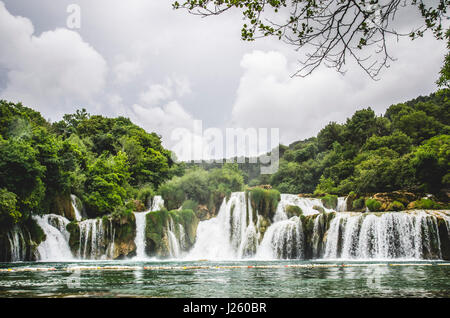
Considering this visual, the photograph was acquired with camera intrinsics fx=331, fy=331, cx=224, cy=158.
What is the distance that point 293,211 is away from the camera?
83.7 feet

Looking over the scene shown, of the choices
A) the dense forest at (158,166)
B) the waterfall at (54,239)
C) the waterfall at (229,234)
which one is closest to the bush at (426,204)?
the dense forest at (158,166)

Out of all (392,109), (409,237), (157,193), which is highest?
(392,109)

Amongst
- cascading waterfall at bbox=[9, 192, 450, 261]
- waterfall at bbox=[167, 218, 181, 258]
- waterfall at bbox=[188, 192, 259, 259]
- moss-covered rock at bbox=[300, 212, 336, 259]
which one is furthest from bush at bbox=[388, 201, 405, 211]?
waterfall at bbox=[167, 218, 181, 258]

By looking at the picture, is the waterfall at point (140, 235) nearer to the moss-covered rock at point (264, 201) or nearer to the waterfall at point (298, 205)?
the moss-covered rock at point (264, 201)

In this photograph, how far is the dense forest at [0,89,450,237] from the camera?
60.7ft

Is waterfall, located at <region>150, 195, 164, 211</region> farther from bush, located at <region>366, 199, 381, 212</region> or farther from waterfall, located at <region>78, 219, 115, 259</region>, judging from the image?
bush, located at <region>366, 199, 381, 212</region>

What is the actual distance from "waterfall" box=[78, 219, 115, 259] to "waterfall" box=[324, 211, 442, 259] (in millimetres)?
13798

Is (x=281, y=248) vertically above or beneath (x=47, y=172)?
beneath

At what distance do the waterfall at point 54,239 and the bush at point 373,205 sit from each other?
2024 centimetres

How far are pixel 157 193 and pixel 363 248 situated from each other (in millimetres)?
17849

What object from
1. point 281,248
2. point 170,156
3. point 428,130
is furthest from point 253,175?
point 281,248

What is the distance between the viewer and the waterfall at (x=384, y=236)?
1778 cm
